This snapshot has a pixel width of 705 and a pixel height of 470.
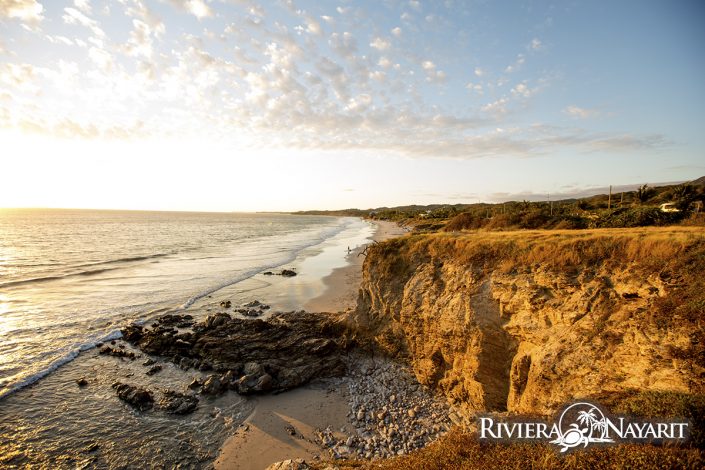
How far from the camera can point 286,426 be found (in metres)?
12.0

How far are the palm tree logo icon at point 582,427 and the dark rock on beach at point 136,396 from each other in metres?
15.0

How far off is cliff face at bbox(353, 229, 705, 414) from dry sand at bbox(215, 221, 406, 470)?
4.45 metres

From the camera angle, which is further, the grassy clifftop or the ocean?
the ocean

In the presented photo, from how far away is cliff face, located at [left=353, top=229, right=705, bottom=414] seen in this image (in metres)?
8.70

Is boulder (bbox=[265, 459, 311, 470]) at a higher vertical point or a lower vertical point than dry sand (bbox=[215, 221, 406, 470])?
higher

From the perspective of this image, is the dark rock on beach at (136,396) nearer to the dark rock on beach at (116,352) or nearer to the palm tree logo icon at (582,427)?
the dark rock on beach at (116,352)

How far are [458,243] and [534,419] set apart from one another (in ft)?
31.3

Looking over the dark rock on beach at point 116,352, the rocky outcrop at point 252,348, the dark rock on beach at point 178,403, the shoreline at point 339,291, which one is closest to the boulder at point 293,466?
the rocky outcrop at point 252,348

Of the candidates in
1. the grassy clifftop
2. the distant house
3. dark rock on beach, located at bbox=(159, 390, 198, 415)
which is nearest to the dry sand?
dark rock on beach, located at bbox=(159, 390, 198, 415)

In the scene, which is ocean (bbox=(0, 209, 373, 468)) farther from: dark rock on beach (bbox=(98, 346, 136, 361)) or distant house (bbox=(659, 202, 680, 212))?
distant house (bbox=(659, 202, 680, 212))

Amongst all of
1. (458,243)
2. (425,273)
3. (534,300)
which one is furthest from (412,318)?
(534,300)

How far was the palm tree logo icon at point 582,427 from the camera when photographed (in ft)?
21.1

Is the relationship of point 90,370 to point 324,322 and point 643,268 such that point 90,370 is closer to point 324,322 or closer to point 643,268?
point 324,322

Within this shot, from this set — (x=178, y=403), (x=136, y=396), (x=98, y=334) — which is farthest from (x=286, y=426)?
(x=98, y=334)
